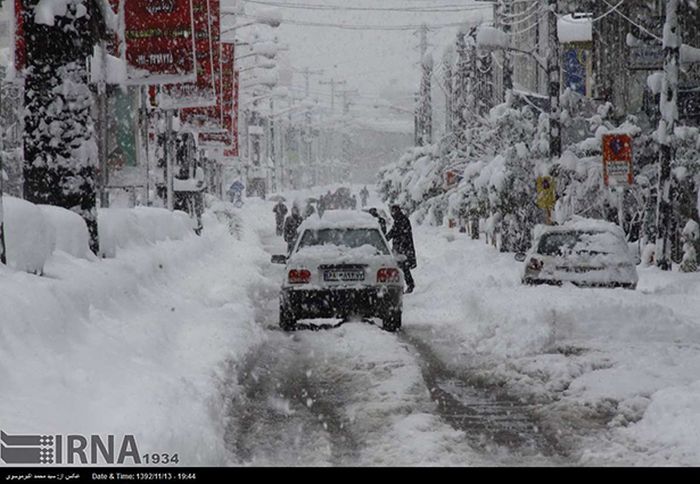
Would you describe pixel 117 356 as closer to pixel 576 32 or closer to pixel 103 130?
pixel 103 130

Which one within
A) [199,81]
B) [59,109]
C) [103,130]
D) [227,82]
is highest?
Answer: [227,82]

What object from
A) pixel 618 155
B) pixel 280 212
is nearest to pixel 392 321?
pixel 618 155

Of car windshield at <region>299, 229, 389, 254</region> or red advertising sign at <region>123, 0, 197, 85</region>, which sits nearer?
car windshield at <region>299, 229, 389, 254</region>

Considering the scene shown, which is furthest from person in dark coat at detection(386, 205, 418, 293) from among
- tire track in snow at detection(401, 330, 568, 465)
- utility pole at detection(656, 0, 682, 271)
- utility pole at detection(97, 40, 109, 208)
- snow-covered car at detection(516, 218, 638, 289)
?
tire track in snow at detection(401, 330, 568, 465)

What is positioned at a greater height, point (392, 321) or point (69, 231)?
point (69, 231)

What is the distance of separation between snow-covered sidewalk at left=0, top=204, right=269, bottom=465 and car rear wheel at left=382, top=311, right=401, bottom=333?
5.94 ft

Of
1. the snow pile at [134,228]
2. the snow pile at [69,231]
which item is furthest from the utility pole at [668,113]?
the snow pile at [69,231]

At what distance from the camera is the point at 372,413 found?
8.80 meters

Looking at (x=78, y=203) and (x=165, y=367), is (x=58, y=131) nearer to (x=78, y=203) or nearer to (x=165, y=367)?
(x=78, y=203)

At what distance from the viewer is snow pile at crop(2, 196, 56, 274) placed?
10.0m

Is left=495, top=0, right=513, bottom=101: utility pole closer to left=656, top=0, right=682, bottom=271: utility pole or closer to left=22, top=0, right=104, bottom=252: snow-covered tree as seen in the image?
left=656, top=0, right=682, bottom=271: utility pole

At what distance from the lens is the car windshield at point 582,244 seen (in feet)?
54.3

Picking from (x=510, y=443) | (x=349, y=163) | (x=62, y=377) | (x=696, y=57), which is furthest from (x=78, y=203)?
(x=349, y=163)

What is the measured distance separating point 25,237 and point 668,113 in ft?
55.1
